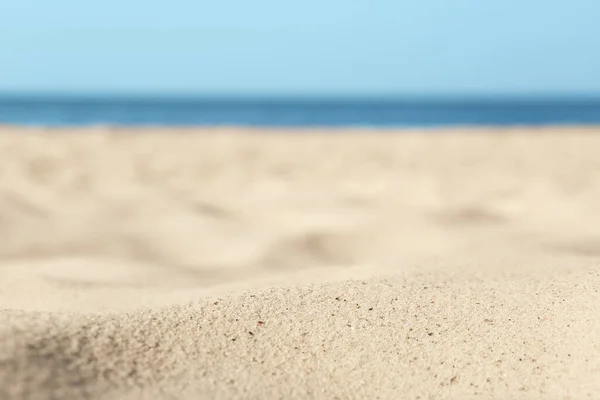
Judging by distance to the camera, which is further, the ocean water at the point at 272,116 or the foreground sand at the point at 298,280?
the ocean water at the point at 272,116

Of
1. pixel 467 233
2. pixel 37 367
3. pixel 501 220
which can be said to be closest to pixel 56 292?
pixel 37 367

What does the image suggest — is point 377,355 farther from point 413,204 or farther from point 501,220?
point 413,204

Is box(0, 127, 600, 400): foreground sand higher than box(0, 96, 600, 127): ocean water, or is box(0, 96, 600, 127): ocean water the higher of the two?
box(0, 96, 600, 127): ocean water

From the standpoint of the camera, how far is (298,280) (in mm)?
2162

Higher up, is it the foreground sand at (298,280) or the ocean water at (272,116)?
the ocean water at (272,116)

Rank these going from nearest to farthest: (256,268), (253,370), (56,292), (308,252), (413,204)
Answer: (253,370) → (56,292) → (256,268) → (308,252) → (413,204)

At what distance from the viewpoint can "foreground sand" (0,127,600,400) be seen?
147 centimetres

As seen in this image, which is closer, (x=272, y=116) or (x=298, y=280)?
(x=298, y=280)

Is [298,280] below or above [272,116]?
below

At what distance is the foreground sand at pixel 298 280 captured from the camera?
147cm

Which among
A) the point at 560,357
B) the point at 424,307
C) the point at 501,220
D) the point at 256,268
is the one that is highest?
the point at 501,220

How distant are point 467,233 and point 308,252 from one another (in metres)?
0.68

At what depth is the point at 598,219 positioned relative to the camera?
3.50m

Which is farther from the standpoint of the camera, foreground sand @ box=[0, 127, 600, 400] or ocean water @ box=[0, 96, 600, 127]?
ocean water @ box=[0, 96, 600, 127]
